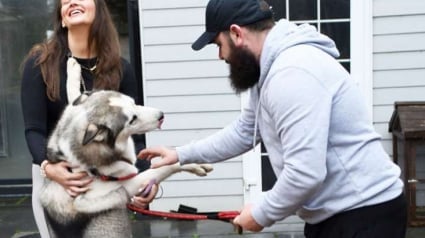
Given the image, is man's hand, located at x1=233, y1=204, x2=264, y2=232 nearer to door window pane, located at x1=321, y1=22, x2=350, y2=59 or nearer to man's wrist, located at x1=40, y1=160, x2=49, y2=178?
man's wrist, located at x1=40, y1=160, x2=49, y2=178

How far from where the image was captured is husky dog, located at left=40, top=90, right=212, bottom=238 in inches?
104

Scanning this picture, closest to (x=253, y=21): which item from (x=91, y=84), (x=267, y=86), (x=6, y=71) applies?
(x=267, y=86)

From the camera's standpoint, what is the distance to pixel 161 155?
299 centimetres

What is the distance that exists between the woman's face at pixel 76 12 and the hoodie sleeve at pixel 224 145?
32.0 inches

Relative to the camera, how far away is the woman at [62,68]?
302cm

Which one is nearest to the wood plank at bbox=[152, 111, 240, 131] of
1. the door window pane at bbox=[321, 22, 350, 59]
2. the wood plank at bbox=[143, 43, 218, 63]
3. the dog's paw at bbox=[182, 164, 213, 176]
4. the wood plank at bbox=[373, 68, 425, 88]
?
the wood plank at bbox=[143, 43, 218, 63]

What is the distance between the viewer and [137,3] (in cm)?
584

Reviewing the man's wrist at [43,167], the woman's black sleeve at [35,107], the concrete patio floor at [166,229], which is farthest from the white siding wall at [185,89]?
the man's wrist at [43,167]

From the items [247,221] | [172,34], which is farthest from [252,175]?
[247,221]

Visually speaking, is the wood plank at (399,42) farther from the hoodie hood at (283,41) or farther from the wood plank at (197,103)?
the hoodie hood at (283,41)

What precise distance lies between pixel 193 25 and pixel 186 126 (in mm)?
971

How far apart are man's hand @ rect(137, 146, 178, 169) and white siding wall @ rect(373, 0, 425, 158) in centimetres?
341

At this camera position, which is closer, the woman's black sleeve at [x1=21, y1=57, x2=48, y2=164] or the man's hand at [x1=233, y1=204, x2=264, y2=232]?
the man's hand at [x1=233, y1=204, x2=264, y2=232]

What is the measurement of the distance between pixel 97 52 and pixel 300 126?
142 cm
